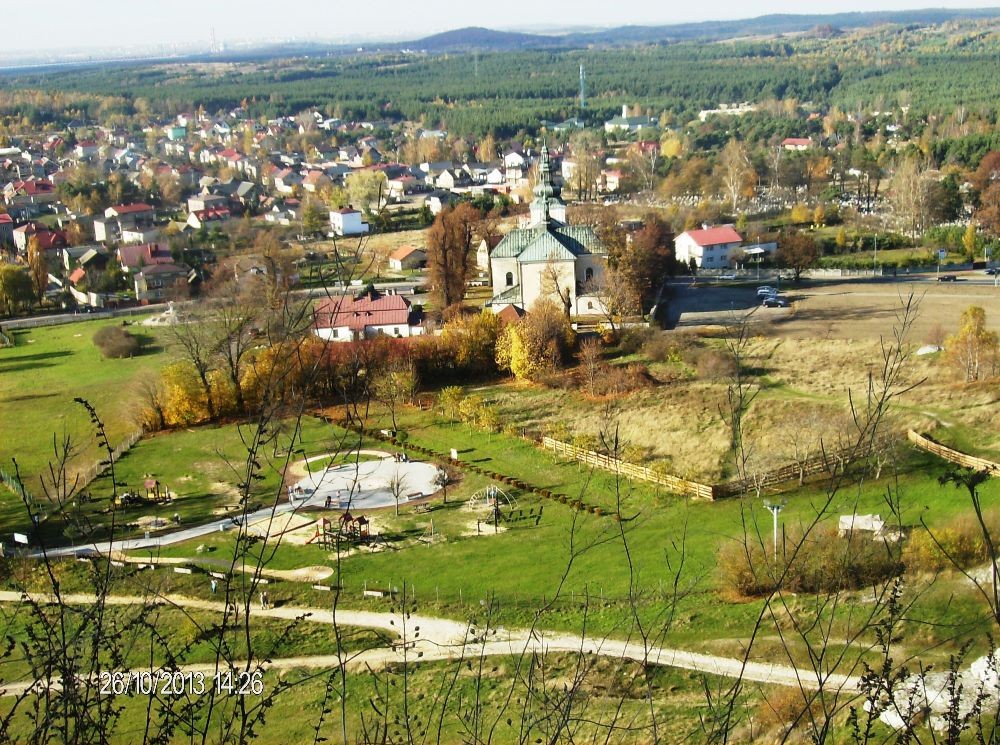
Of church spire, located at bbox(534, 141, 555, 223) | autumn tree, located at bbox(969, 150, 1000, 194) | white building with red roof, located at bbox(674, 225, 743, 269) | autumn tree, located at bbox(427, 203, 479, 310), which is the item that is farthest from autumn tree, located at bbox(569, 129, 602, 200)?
autumn tree, located at bbox(427, 203, 479, 310)

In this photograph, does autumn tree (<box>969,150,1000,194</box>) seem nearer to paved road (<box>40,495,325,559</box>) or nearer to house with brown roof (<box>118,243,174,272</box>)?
house with brown roof (<box>118,243,174,272</box>)

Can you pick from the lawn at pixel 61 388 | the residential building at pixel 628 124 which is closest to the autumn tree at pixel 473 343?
the lawn at pixel 61 388

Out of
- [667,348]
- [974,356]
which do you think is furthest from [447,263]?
[974,356]

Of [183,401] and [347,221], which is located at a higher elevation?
[347,221]

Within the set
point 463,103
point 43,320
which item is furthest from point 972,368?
point 463,103

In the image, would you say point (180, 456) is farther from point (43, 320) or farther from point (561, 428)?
point (43, 320)

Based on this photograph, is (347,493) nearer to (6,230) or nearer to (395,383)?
(395,383)

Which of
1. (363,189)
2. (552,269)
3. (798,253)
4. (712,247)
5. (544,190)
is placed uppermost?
(544,190)
